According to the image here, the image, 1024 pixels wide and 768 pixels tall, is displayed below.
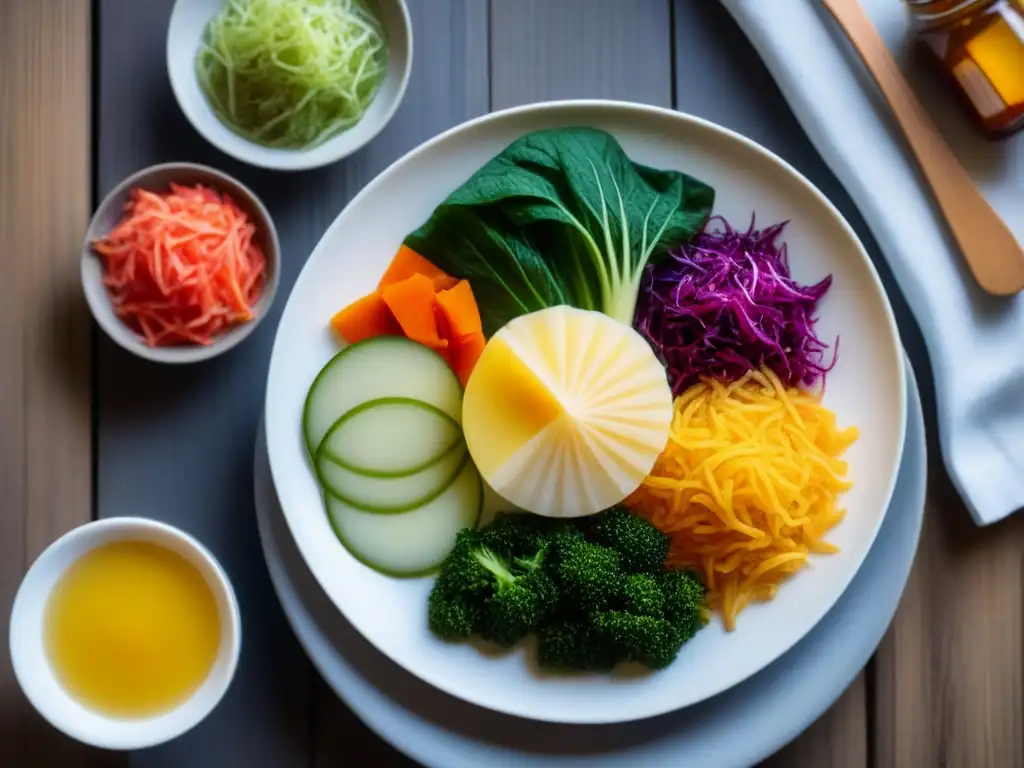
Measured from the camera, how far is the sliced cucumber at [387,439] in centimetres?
142

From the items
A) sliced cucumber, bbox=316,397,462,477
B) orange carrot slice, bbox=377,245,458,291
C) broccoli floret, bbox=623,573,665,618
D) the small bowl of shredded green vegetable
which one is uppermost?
the small bowl of shredded green vegetable

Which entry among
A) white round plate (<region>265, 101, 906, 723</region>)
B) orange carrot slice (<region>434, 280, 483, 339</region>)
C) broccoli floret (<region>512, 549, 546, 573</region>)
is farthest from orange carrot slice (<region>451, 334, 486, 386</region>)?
broccoli floret (<region>512, 549, 546, 573</region>)

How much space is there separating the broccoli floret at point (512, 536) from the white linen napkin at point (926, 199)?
68cm

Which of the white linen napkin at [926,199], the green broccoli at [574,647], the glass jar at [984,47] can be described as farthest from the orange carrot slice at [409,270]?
the glass jar at [984,47]

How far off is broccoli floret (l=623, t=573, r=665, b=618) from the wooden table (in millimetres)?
415

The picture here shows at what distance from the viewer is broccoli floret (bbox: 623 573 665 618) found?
1.36 m

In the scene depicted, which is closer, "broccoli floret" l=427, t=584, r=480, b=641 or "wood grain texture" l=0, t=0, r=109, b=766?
"broccoli floret" l=427, t=584, r=480, b=641

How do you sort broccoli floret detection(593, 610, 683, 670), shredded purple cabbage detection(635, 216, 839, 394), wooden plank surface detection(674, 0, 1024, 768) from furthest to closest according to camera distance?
wooden plank surface detection(674, 0, 1024, 768), shredded purple cabbage detection(635, 216, 839, 394), broccoli floret detection(593, 610, 683, 670)

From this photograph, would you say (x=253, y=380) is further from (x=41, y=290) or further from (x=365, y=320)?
(x=41, y=290)

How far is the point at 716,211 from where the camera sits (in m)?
1.50

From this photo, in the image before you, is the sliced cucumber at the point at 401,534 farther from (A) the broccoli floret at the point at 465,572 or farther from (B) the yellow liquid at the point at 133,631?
(B) the yellow liquid at the point at 133,631

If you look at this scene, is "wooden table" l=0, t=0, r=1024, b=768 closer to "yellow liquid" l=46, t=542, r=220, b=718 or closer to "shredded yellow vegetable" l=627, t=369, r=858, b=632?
→ "yellow liquid" l=46, t=542, r=220, b=718

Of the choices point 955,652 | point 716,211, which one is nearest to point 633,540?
point 716,211

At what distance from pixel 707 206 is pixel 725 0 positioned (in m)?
0.36
